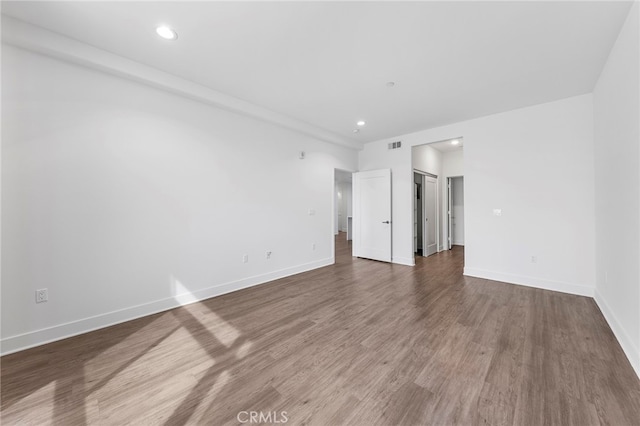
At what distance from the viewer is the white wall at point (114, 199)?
7.46 ft

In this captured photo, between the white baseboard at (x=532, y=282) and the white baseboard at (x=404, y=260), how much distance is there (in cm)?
107

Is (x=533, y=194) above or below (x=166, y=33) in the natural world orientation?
below

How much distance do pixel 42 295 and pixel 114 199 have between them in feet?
3.57

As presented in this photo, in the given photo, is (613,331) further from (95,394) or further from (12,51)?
(12,51)

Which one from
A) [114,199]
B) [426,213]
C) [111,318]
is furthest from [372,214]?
[111,318]

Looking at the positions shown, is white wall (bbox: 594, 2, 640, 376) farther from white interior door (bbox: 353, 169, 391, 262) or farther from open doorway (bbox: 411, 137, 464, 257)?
white interior door (bbox: 353, 169, 391, 262)

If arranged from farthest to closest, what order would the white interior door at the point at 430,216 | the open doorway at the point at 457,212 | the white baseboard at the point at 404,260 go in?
the open doorway at the point at 457,212 < the white interior door at the point at 430,216 < the white baseboard at the point at 404,260

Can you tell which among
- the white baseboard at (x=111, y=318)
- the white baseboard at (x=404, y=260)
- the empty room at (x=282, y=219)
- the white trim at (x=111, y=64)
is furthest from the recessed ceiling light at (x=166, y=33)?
the white baseboard at (x=404, y=260)

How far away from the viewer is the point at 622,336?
2234mm

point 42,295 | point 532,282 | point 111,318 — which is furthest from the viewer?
point 532,282

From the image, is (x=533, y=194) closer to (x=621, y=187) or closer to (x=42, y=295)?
(x=621, y=187)

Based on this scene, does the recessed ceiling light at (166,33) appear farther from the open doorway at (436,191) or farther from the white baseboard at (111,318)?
the open doorway at (436,191)

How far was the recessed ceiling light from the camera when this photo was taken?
7.38 ft

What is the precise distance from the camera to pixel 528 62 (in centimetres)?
274
